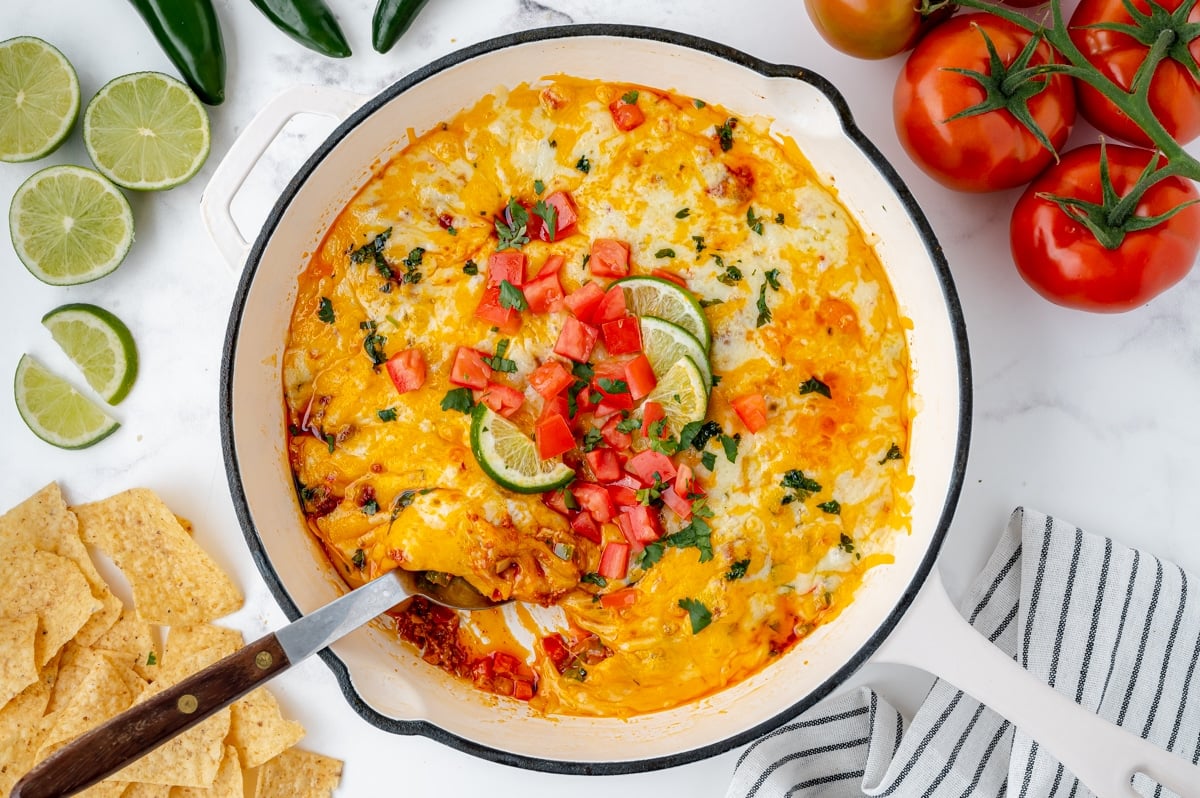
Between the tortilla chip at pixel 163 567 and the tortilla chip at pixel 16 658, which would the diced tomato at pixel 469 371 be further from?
the tortilla chip at pixel 16 658

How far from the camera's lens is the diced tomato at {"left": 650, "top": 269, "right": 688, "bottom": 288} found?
10.8ft

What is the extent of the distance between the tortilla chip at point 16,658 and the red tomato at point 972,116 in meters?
3.51

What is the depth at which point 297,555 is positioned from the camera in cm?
343

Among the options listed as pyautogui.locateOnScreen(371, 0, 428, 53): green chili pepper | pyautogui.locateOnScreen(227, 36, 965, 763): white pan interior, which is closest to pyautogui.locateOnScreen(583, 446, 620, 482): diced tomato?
pyautogui.locateOnScreen(227, 36, 965, 763): white pan interior

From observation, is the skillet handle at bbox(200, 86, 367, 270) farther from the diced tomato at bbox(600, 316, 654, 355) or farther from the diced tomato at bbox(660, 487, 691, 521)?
the diced tomato at bbox(660, 487, 691, 521)

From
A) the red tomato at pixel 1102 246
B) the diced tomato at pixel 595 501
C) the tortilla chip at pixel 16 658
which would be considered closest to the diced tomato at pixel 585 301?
the diced tomato at pixel 595 501

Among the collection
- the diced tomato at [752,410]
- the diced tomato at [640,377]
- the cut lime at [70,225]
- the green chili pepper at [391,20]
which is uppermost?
the green chili pepper at [391,20]

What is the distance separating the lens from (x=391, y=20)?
143 inches

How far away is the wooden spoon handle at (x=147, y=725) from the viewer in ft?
9.34

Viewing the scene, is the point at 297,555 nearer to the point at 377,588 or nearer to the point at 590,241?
the point at 377,588

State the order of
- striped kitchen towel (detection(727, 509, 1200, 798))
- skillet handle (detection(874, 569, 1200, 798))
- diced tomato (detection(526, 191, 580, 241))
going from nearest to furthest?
skillet handle (detection(874, 569, 1200, 798)) → diced tomato (detection(526, 191, 580, 241)) → striped kitchen towel (detection(727, 509, 1200, 798))

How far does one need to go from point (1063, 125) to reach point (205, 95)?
2972 millimetres

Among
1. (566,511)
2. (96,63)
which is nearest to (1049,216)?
(566,511)

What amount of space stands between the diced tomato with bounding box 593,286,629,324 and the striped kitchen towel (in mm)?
1562
